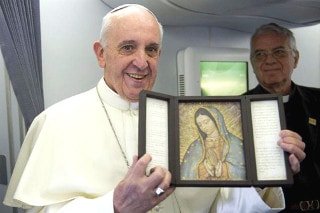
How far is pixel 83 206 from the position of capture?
1216 mm

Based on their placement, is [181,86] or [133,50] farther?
[181,86]

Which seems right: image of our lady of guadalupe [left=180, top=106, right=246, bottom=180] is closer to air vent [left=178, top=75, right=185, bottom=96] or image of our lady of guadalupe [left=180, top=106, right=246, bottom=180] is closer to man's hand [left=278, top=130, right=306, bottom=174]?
man's hand [left=278, top=130, right=306, bottom=174]

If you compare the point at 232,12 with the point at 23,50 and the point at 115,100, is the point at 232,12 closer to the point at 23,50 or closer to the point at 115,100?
the point at 115,100

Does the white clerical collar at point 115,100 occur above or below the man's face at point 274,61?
below

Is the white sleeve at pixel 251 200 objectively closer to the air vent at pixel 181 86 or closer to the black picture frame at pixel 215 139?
the black picture frame at pixel 215 139

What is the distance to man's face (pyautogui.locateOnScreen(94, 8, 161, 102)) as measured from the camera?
1396 mm

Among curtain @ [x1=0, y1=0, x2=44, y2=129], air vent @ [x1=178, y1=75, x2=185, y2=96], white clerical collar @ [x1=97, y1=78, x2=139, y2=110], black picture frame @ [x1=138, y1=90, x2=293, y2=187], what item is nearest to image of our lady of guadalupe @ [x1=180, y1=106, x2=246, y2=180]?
black picture frame @ [x1=138, y1=90, x2=293, y2=187]

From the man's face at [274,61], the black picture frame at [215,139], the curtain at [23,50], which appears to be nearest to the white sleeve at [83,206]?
the black picture frame at [215,139]

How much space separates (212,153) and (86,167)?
0.47m

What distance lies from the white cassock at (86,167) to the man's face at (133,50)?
0.44 feet

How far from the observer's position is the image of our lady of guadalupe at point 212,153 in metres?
1.12

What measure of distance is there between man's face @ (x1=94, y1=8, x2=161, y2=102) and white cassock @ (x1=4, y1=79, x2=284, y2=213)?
0.44 ft

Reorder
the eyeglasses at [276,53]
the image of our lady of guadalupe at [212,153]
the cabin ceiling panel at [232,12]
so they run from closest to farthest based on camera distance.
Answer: the image of our lady of guadalupe at [212,153] < the cabin ceiling panel at [232,12] < the eyeglasses at [276,53]

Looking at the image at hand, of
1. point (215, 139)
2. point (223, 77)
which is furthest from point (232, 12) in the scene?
point (215, 139)
